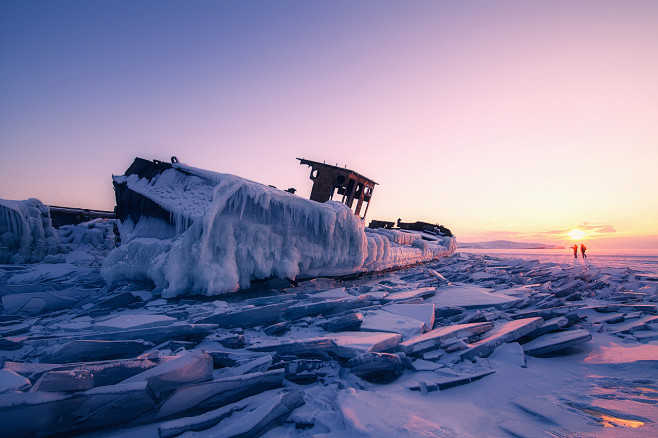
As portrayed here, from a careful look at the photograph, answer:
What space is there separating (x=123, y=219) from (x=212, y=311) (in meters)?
4.91

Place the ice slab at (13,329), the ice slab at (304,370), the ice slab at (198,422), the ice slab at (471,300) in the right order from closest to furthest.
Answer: the ice slab at (198,422)
the ice slab at (304,370)
the ice slab at (13,329)
the ice slab at (471,300)

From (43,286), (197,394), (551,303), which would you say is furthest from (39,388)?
(551,303)

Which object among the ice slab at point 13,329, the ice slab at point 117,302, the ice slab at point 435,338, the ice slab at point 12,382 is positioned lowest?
the ice slab at point 13,329

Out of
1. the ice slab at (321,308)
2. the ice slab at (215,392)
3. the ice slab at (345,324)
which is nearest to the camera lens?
the ice slab at (215,392)

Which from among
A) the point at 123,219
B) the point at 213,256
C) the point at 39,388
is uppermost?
the point at 123,219

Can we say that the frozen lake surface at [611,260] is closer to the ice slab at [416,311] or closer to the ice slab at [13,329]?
the ice slab at [416,311]

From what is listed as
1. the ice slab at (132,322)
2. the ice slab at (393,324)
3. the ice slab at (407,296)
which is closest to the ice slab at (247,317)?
the ice slab at (132,322)

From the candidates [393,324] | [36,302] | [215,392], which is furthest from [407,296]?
[36,302]

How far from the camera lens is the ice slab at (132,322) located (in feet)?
9.58

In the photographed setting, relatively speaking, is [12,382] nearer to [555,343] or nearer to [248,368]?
[248,368]

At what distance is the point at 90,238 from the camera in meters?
12.1

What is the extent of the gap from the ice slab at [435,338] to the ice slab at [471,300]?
119 cm

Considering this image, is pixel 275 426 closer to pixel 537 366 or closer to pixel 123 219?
pixel 537 366

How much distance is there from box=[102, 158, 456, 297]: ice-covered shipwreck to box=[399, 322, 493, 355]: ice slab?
3.47 m
